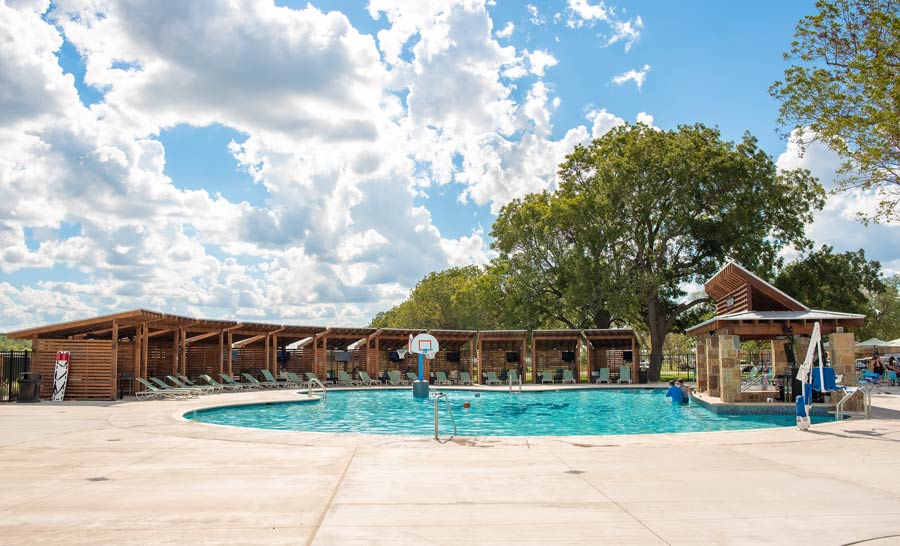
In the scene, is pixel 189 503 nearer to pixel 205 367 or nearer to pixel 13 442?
pixel 13 442

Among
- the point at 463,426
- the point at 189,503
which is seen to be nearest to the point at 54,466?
the point at 189,503

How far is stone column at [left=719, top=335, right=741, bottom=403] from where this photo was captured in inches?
680

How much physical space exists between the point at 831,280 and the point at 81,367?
33710 mm

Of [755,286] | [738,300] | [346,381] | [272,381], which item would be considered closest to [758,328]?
[755,286]

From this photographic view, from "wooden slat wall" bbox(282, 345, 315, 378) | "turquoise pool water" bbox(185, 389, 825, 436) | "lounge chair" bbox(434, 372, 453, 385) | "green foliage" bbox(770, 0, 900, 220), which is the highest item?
"green foliage" bbox(770, 0, 900, 220)

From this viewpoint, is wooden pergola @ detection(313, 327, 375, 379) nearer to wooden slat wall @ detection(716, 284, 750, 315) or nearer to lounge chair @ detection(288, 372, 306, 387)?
lounge chair @ detection(288, 372, 306, 387)

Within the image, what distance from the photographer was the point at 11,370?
1908 cm

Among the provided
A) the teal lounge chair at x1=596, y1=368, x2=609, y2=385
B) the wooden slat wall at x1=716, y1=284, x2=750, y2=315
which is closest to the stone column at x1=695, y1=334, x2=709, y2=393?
the wooden slat wall at x1=716, y1=284, x2=750, y2=315

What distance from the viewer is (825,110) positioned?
13.4 m

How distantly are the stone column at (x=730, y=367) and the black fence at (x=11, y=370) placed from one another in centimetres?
1957

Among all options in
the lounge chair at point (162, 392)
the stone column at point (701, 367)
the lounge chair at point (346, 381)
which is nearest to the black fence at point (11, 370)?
the lounge chair at point (162, 392)

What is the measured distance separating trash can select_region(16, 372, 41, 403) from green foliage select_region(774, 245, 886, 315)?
32.2m

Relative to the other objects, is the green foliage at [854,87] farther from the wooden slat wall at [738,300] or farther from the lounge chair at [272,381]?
the lounge chair at [272,381]

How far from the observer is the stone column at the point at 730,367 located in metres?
17.3
